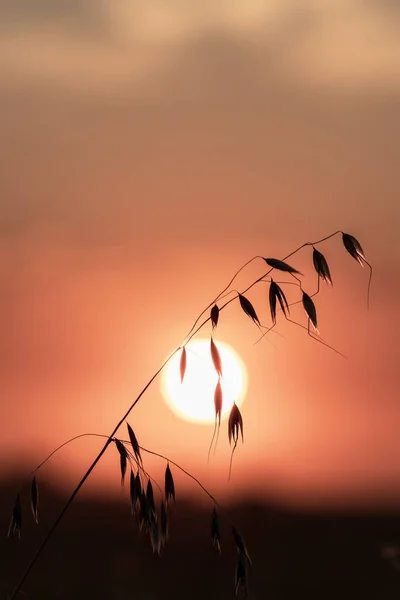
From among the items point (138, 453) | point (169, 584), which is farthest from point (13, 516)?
point (169, 584)

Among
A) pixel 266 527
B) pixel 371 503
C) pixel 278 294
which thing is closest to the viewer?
pixel 278 294

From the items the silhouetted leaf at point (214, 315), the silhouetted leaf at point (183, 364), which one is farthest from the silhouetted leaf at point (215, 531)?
the silhouetted leaf at point (214, 315)

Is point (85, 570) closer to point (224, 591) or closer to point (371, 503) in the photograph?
point (224, 591)

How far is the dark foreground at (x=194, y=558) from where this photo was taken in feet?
40.0

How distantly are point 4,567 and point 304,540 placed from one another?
6.26 meters

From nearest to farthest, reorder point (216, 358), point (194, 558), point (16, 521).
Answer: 1. point (216, 358)
2. point (16, 521)
3. point (194, 558)

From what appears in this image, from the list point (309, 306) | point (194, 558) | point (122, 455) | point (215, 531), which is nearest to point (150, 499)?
point (122, 455)

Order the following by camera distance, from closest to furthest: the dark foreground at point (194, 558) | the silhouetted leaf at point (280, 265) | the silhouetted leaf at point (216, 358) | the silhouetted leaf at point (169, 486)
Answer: the silhouetted leaf at point (216, 358) < the silhouetted leaf at point (280, 265) < the silhouetted leaf at point (169, 486) < the dark foreground at point (194, 558)

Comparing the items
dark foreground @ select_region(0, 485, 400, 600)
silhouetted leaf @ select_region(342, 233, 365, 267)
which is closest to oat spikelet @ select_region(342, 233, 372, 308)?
silhouetted leaf @ select_region(342, 233, 365, 267)

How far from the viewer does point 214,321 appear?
3236 mm

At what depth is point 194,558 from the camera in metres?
14.7

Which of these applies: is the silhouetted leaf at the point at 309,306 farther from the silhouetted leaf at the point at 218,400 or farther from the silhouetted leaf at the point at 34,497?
the silhouetted leaf at the point at 34,497

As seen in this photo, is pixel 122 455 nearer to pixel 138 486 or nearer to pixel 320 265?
pixel 138 486

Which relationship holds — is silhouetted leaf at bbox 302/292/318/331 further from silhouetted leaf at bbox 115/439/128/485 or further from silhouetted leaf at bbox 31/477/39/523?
silhouetted leaf at bbox 31/477/39/523
